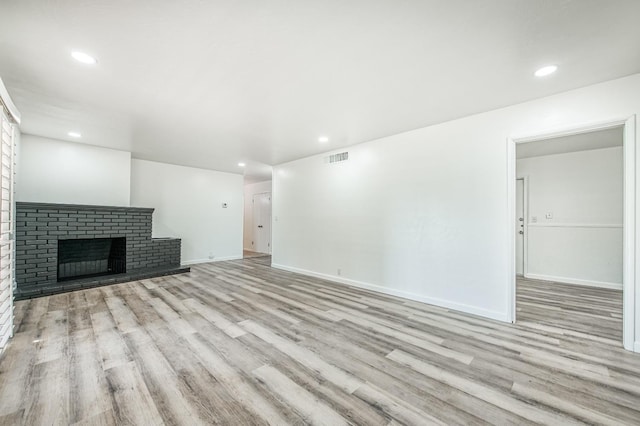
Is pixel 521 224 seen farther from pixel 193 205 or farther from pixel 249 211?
pixel 249 211

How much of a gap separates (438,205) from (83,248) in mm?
6280

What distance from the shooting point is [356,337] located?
2602 millimetres

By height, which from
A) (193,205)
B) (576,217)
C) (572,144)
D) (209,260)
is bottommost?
(209,260)

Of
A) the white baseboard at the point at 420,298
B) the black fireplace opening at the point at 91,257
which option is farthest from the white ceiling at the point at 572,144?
the black fireplace opening at the point at 91,257

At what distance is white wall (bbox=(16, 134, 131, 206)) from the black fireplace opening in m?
0.77

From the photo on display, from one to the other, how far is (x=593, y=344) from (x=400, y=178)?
108 inches

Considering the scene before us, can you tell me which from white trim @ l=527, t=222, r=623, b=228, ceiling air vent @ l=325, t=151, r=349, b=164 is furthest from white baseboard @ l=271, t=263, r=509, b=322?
white trim @ l=527, t=222, r=623, b=228

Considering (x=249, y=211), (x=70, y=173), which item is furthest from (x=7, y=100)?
(x=249, y=211)

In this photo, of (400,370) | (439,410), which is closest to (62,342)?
(400,370)

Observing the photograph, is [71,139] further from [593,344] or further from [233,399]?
[593,344]

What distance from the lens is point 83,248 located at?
4.84m

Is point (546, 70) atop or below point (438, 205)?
atop

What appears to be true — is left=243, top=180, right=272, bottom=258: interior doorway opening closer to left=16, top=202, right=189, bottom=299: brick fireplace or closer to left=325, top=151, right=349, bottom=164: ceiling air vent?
left=16, top=202, right=189, bottom=299: brick fireplace

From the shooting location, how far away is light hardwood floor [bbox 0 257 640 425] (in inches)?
62.8
